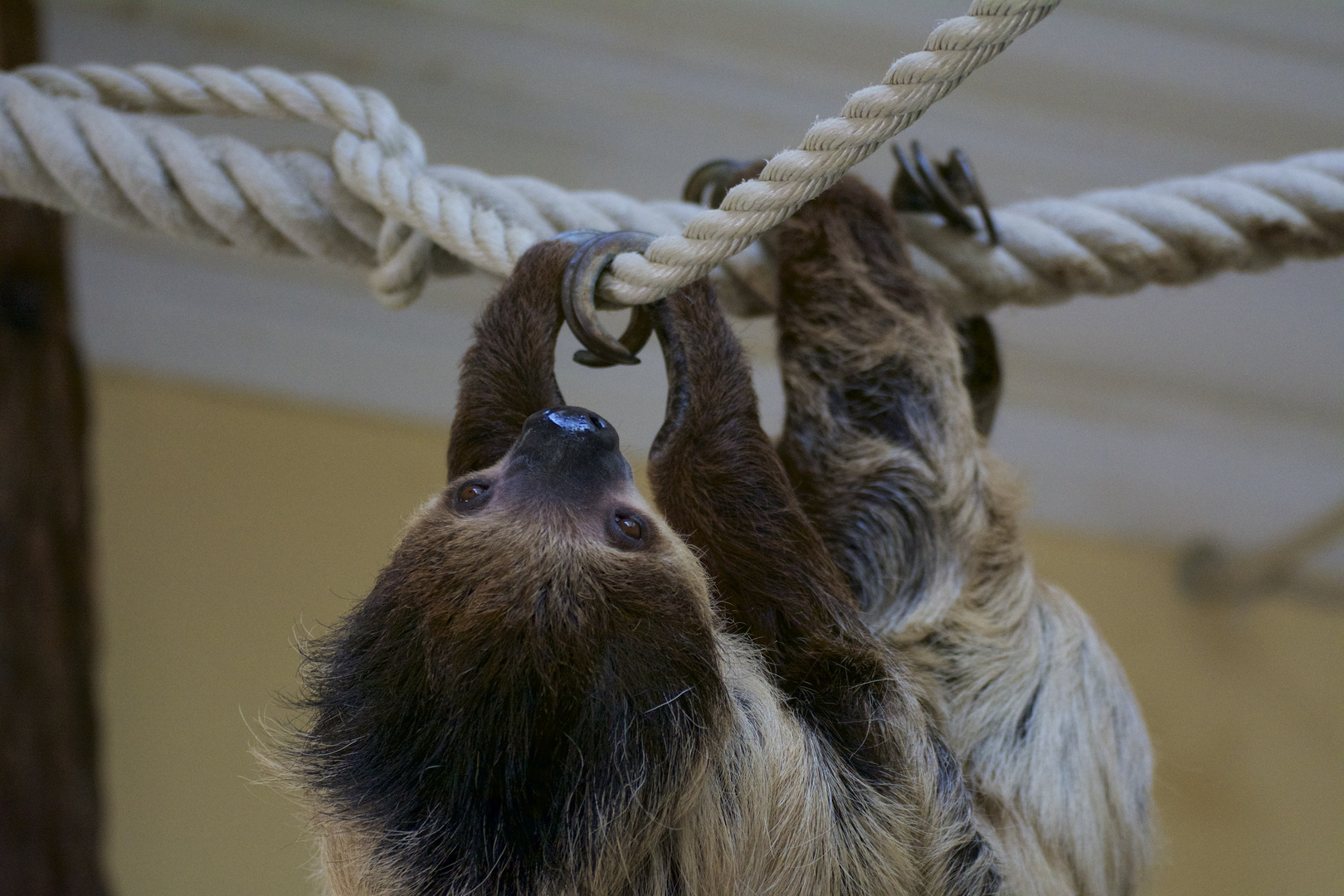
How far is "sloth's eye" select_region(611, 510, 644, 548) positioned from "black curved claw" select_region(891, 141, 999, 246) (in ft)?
3.17

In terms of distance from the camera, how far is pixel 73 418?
12.7ft

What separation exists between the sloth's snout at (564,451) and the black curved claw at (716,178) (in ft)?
2.28

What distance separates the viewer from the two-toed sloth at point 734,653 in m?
1.43

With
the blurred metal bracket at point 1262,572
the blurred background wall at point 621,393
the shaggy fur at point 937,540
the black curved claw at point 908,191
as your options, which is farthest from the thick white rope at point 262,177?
the blurred metal bracket at point 1262,572

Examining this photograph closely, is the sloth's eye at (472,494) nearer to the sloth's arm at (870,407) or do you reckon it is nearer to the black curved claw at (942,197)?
the sloth's arm at (870,407)

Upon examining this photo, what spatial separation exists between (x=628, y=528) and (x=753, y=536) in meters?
0.21

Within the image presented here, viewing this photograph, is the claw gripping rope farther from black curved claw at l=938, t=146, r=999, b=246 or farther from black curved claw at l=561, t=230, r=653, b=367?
black curved claw at l=561, t=230, r=653, b=367

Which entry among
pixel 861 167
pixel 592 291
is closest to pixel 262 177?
pixel 592 291

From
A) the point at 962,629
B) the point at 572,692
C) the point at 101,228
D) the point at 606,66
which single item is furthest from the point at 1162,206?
the point at 101,228

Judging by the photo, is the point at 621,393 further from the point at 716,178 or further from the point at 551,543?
the point at 551,543

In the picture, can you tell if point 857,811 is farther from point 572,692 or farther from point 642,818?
point 572,692

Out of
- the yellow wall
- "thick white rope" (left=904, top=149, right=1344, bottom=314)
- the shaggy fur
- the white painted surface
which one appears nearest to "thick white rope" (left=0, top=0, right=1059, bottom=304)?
the shaggy fur

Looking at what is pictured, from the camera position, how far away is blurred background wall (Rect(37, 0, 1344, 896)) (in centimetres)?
340

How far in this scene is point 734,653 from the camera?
1.64 metres
